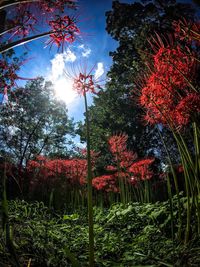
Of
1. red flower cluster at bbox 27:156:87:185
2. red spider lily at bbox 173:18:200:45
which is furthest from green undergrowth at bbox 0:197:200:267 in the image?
red flower cluster at bbox 27:156:87:185

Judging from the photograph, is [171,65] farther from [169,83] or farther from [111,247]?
[111,247]

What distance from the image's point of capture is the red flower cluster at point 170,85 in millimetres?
2855

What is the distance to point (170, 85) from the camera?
10.00 ft

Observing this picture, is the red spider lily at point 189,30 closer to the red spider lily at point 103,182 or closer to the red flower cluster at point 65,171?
Result: the red flower cluster at point 65,171

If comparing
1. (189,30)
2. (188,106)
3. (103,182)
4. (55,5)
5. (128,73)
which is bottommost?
(103,182)

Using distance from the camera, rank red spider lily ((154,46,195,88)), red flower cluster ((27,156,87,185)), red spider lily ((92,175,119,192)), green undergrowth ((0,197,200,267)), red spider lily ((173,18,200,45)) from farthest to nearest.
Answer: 1. red spider lily ((92,175,119,192))
2. red flower cluster ((27,156,87,185))
3. red spider lily ((154,46,195,88))
4. red spider lily ((173,18,200,45))
5. green undergrowth ((0,197,200,267))

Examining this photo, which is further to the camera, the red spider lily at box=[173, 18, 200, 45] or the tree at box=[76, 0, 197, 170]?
the tree at box=[76, 0, 197, 170]

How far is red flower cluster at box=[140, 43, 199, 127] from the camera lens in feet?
9.37

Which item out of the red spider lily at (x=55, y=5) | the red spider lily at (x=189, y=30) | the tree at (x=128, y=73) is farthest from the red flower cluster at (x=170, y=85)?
the tree at (x=128, y=73)

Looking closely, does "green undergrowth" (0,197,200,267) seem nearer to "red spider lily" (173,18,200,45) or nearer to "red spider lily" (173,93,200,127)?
"red spider lily" (173,93,200,127)

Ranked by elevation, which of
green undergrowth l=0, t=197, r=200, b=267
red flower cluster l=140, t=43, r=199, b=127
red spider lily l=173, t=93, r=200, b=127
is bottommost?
green undergrowth l=0, t=197, r=200, b=267

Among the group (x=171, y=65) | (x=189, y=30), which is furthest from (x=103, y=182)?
(x=189, y=30)

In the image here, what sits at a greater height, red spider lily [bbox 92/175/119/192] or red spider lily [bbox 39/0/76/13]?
red spider lily [bbox 39/0/76/13]

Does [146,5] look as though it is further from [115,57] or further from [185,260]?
[185,260]
